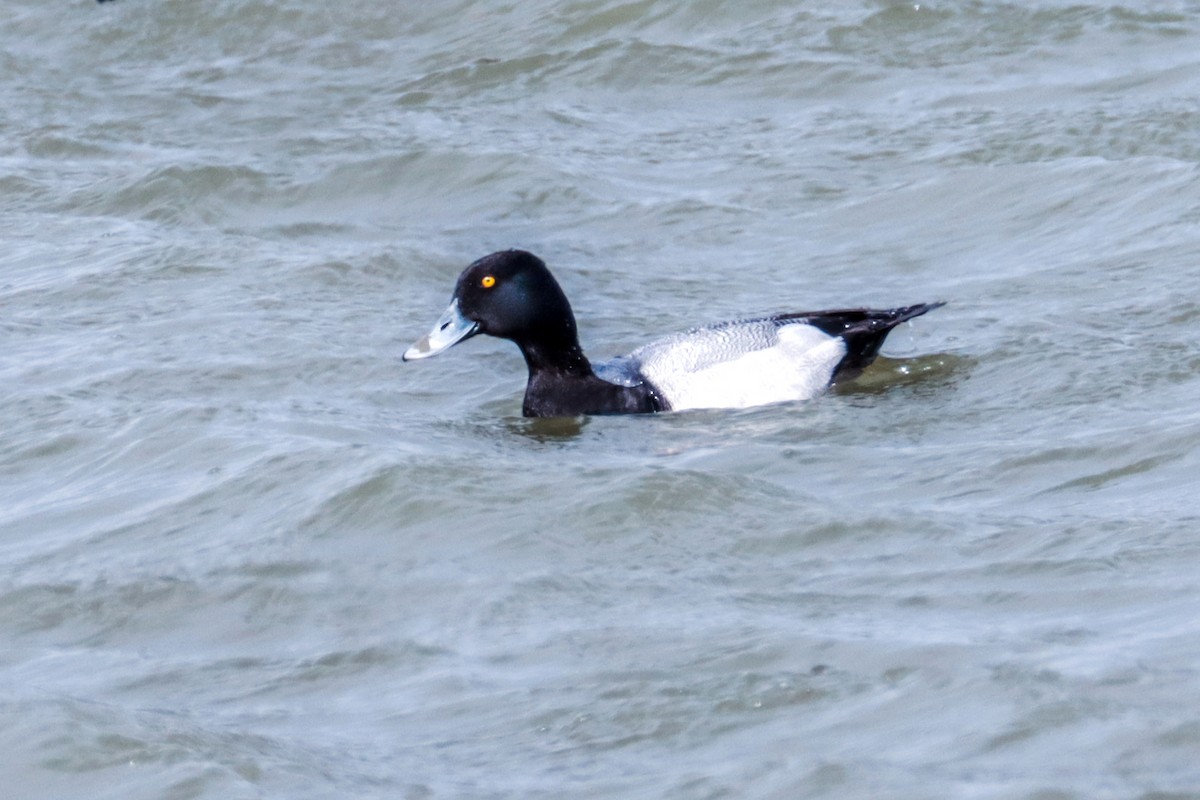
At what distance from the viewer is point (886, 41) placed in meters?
13.5

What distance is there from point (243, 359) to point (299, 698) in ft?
13.1

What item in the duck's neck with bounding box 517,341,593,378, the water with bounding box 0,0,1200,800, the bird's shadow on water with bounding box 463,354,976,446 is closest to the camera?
the water with bounding box 0,0,1200,800

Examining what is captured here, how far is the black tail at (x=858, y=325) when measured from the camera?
877cm

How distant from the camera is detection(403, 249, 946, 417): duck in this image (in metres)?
8.73

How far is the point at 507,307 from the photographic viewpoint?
8.98 m

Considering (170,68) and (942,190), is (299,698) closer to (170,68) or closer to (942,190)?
(942,190)

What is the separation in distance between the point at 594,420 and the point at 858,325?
1.25 m

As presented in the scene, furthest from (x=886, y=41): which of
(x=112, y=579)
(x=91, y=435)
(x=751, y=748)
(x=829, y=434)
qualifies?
(x=751, y=748)

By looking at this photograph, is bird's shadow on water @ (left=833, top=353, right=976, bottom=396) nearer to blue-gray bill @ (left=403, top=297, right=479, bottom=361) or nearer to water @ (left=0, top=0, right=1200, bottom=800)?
water @ (left=0, top=0, right=1200, bottom=800)

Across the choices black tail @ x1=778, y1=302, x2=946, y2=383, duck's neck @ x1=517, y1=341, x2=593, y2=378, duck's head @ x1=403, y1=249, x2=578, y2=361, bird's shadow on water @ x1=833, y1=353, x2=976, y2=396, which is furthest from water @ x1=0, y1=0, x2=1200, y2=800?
duck's head @ x1=403, y1=249, x2=578, y2=361

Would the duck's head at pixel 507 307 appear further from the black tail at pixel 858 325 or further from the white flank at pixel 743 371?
the black tail at pixel 858 325

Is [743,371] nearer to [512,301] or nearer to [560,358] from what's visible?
[560,358]

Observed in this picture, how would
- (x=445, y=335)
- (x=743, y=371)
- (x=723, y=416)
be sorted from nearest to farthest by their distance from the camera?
(x=723, y=416)
(x=743, y=371)
(x=445, y=335)

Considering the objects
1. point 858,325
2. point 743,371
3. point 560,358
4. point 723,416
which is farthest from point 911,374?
point 560,358
